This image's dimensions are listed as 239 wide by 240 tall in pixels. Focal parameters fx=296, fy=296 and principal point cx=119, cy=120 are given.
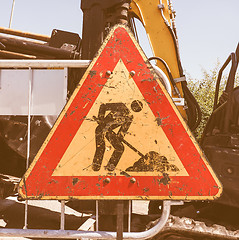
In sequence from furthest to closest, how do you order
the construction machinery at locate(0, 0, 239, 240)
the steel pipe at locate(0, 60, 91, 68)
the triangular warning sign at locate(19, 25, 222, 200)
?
1. the construction machinery at locate(0, 0, 239, 240)
2. the steel pipe at locate(0, 60, 91, 68)
3. the triangular warning sign at locate(19, 25, 222, 200)

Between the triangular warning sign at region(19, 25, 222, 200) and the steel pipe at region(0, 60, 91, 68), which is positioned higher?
the steel pipe at region(0, 60, 91, 68)

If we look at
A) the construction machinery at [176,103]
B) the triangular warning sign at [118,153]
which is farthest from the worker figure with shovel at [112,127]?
the construction machinery at [176,103]

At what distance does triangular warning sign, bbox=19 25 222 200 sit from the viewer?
5.55 ft

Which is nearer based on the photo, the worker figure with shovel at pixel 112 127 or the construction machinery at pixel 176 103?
the worker figure with shovel at pixel 112 127

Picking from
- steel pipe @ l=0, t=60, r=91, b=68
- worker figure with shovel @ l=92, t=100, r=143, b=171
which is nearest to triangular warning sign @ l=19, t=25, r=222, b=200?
worker figure with shovel @ l=92, t=100, r=143, b=171

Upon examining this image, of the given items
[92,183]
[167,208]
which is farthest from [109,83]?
[167,208]

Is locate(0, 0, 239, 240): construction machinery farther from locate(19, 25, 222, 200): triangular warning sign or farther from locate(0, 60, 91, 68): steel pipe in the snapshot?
locate(19, 25, 222, 200): triangular warning sign

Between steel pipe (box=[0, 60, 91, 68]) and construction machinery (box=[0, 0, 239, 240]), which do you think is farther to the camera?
construction machinery (box=[0, 0, 239, 240])

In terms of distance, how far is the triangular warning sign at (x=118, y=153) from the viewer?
5.55ft

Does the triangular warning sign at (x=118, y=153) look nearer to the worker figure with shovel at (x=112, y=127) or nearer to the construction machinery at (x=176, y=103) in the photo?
the worker figure with shovel at (x=112, y=127)

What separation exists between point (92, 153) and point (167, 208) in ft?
2.08

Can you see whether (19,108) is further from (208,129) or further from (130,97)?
(208,129)

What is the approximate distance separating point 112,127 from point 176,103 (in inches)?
59.7

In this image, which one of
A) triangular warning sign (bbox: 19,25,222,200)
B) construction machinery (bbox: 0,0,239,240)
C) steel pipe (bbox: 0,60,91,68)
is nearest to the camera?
triangular warning sign (bbox: 19,25,222,200)
